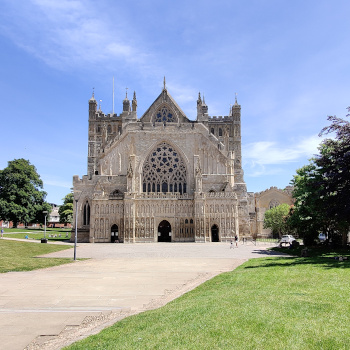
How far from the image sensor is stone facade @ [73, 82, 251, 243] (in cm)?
4912

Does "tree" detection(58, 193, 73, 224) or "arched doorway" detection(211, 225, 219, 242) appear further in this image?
"tree" detection(58, 193, 73, 224)

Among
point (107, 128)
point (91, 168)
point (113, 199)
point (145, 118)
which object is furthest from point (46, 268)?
Answer: point (107, 128)

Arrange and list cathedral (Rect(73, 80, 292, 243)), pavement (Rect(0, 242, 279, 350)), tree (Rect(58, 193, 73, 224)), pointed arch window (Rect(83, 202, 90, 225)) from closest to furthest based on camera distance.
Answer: pavement (Rect(0, 242, 279, 350)), cathedral (Rect(73, 80, 292, 243)), pointed arch window (Rect(83, 202, 90, 225)), tree (Rect(58, 193, 73, 224))

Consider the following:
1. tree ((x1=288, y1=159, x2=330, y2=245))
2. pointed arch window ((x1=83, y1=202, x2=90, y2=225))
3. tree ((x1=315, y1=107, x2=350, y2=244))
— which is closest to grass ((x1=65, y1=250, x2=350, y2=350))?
tree ((x1=315, y1=107, x2=350, y2=244))

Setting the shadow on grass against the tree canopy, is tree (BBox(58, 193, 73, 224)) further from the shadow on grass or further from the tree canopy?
the shadow on grass

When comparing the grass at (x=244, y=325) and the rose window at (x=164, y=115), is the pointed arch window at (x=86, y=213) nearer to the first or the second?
the rose window at (x=164, y=115)

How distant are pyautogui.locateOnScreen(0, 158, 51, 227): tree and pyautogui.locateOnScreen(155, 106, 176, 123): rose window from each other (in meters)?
29.3

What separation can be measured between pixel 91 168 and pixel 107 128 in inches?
409

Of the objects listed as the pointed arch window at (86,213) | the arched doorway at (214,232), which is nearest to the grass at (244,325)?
the arched doorway at (214,232)

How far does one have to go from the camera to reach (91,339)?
256 inches

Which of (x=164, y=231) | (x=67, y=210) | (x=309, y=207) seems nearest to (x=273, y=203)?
(x=164, y=231)

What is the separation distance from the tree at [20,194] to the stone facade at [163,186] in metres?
17.1

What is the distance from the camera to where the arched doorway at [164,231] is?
50644mm

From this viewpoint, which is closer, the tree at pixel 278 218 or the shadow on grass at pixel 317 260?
the shadow on grass at pixel 317 260
